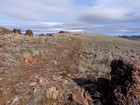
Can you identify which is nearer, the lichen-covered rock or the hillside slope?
the lichen-covered rock

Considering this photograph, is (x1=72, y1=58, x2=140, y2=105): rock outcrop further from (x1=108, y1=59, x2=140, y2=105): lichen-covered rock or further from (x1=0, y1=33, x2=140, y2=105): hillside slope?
(x1=0, y1=33, x2=140, y2=105): hillside slope

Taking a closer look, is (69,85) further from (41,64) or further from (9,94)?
(41,64)

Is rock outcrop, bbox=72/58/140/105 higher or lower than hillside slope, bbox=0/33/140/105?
higher

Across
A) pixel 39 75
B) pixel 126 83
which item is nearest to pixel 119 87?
pixel 126 83

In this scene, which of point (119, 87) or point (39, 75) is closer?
point (119, 87)

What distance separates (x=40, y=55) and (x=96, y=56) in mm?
3438

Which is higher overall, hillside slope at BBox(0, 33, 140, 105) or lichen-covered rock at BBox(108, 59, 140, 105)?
lichen-covered rock at BBox(108, 59, 140, 105)

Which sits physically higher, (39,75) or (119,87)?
(119,87)

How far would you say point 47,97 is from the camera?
9.99 meters

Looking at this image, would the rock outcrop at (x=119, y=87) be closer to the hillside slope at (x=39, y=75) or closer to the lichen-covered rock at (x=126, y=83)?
the lichen-covered rock at (x=126, y=83)

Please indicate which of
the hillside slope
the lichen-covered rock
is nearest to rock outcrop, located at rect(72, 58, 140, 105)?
the lichen-covered rock

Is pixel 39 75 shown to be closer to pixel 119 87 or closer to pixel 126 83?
pixel 119 87

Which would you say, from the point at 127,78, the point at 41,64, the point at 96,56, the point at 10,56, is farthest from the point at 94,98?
the point at 96,56

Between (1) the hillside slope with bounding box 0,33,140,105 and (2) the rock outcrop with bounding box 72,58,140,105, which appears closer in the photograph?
(2) the rock outcrop with bounding box 72,58,140,105
